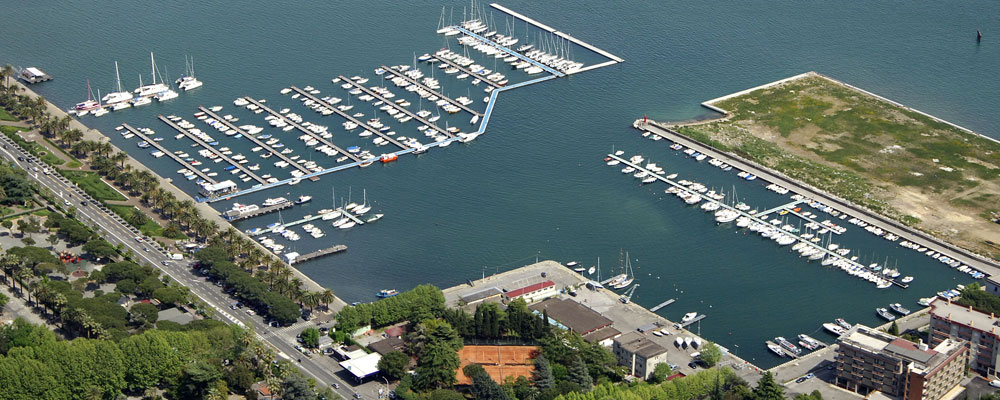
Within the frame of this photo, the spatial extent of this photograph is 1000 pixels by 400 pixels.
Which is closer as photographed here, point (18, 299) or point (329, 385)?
point (329, 385)

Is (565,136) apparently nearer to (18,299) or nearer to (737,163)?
(737,163)

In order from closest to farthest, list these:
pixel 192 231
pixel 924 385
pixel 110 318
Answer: pixel 924 385, pixel 110 318, pixel 192 231

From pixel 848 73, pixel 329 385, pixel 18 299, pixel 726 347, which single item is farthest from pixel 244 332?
pixel 848 73

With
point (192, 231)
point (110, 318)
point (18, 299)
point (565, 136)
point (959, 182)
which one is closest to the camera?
point (110, 318)

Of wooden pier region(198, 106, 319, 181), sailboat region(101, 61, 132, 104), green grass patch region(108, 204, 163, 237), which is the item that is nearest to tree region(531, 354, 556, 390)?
green grass patch region(108, 204, 163, 237)

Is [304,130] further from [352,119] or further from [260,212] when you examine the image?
[260,212]

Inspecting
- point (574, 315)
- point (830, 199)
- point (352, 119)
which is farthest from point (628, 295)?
point (352, 119)

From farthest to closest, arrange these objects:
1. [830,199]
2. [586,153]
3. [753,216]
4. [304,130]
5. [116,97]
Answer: [116,97], [304,130], [586,153], [830,199], [753,216]
